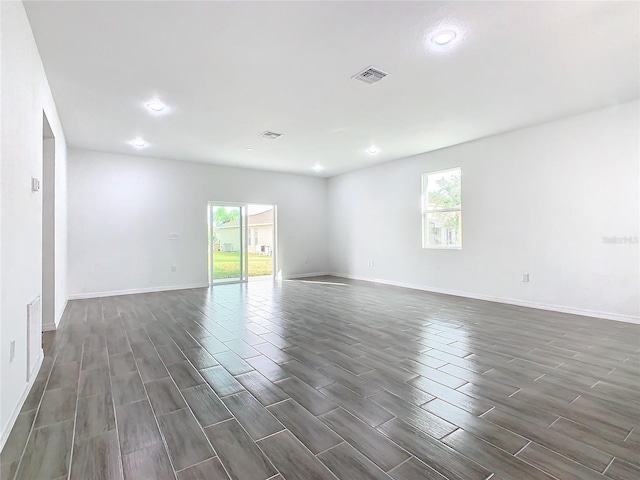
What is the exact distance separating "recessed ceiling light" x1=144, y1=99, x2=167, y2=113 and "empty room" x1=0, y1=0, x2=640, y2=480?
11cm

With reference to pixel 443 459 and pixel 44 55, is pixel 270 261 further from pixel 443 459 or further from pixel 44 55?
pixel 443 459

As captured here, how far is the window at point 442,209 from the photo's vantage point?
6109 millimetres

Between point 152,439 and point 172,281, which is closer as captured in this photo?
point 152,439

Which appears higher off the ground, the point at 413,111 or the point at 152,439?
the point at 413,111

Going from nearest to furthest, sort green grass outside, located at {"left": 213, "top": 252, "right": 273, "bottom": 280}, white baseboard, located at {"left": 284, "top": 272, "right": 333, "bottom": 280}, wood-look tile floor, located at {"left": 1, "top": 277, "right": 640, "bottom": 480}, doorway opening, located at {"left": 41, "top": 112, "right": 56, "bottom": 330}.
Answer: wood-look tile floor, located at {"left": 1, "top": 277, "right": 640, "bottom": 480}
doorway opening, located at {"left": 41, "top": 112, "right": 56, "bottom": 330}
green grass outside, located at {"left": 213, "top": 252, "right": 273, "bottom": 280}
white baseboard, located at {"left": 284, "top": 272, "right": 333, "bottom": 280}

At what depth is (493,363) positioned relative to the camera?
2846mm

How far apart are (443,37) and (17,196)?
3357 mm

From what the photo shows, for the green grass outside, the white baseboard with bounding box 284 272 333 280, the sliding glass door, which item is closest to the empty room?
the sliding glass door

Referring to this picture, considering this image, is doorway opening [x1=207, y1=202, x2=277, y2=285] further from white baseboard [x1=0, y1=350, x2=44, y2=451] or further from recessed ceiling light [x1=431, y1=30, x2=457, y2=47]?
recessed ceiling light [x1=431, y1=30, x2=457, y2=47]

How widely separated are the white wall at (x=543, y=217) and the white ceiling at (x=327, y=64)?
46 centimetres

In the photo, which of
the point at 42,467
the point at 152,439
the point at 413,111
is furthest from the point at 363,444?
the point at 413,111

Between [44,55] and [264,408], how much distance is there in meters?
3.57

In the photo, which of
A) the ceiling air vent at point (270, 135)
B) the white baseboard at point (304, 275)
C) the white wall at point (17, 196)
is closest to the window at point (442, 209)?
the ceiling air vent at point (270, 135)

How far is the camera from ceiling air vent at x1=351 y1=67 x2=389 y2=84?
3.19 meters
